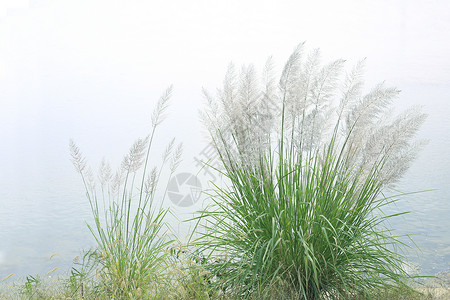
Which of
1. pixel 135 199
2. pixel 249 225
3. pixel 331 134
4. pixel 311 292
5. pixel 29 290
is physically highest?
pixel 331 134

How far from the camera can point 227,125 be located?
2262mm

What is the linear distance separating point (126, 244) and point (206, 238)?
423 millimetres

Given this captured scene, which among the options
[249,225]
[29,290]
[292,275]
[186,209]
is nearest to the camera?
[292,275]

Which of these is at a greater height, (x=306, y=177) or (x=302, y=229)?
(x=306, y=177)

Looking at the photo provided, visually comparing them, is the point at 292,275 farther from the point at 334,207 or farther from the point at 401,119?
the point at 401,119

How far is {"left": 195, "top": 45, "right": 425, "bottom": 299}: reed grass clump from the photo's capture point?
82.9 inches

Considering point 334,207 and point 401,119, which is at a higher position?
point 401,119

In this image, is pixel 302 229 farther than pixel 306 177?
No

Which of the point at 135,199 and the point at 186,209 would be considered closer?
the point at 135,199

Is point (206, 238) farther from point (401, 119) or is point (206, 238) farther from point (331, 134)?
point (401, 119)

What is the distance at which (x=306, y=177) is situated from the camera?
2205mm

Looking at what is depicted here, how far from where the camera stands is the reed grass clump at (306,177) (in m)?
2.11

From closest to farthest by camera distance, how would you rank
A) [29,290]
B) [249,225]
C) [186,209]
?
[249,225] < [29,290] < [186,209]

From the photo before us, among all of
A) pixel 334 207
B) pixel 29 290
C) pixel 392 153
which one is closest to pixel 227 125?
pixel 334 207
